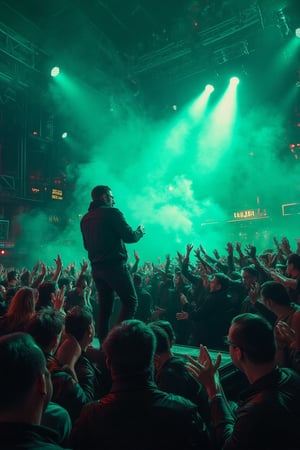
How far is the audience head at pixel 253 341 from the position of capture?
1.83m

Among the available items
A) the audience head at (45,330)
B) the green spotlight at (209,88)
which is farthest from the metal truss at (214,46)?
the audience head at (45,330)

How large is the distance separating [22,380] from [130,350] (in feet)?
1.96

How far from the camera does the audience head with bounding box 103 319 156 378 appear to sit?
5.15 ft

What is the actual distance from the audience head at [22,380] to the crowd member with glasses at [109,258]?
98.0 inches

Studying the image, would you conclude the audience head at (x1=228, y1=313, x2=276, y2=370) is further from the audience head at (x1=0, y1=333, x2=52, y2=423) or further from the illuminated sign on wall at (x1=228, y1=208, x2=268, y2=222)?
the illuminated sign on wall at (x1=228, y1=208, x2=268, y2=222)

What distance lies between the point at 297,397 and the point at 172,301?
16.3ft

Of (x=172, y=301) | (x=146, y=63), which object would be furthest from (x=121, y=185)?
(x=172, y=301)

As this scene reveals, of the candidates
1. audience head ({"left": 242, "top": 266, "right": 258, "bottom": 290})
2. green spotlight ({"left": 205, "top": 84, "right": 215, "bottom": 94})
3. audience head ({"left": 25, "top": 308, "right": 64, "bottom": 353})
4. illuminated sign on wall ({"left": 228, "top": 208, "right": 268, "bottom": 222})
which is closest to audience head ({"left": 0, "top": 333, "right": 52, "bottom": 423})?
audience head ({"left": 25, "top": 308, "right": 64, "bottom": 353})

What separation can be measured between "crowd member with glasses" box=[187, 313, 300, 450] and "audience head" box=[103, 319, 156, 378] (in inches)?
20.4

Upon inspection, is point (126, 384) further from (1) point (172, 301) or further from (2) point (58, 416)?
(1) point (172, 301)

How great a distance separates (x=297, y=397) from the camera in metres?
1.62

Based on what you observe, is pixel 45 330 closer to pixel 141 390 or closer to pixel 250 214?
pixel 141 390

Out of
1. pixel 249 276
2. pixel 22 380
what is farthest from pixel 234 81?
pixel 22 380

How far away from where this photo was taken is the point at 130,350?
1609 mm
